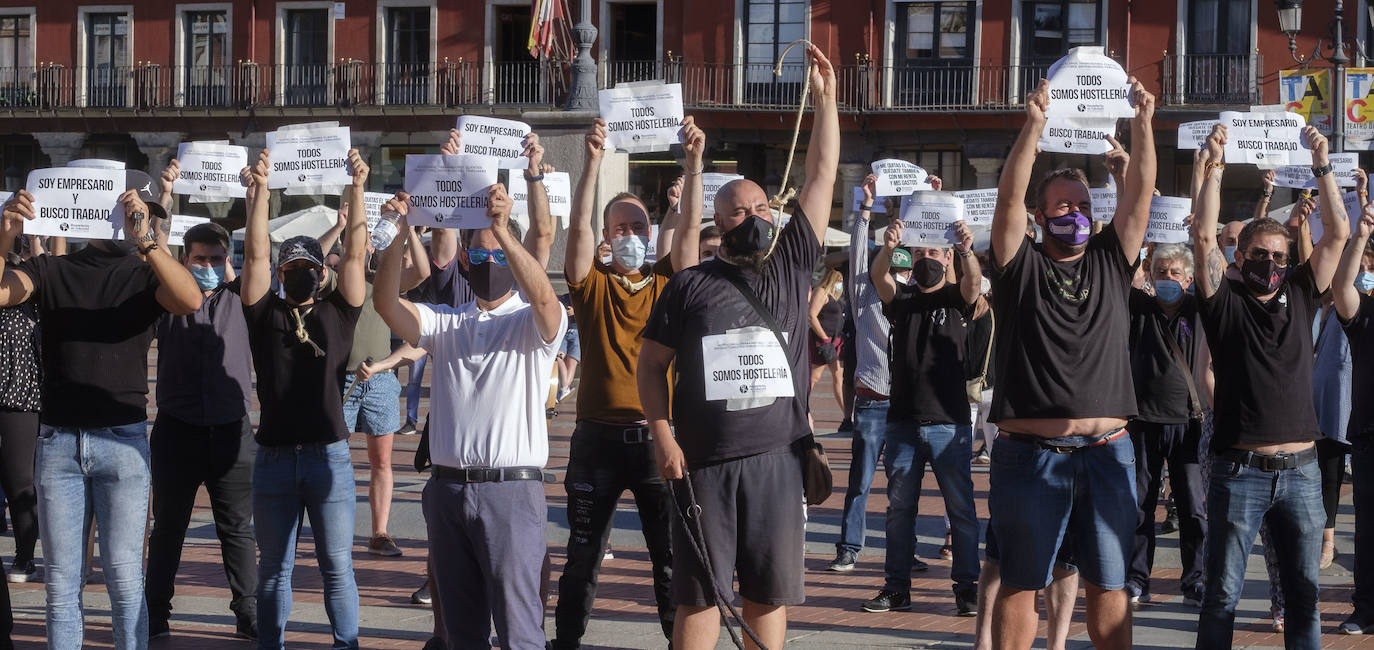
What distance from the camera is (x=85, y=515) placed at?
5906 mm

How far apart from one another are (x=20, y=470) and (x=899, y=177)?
580 centimetres

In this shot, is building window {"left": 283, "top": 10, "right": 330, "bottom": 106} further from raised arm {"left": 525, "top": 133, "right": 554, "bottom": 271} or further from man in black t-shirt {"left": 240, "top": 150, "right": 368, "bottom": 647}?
raised arm {"left": 525, "top": 133, "right": 554, "bottom": 271}

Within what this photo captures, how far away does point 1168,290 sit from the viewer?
7441mm

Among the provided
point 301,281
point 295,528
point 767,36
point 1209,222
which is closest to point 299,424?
point 295,528

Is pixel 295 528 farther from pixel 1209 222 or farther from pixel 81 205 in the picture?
pixel 1209 222

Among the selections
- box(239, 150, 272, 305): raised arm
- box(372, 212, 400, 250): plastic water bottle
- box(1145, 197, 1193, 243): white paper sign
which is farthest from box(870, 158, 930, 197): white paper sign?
box(239, 150, 272, 305): raised arm

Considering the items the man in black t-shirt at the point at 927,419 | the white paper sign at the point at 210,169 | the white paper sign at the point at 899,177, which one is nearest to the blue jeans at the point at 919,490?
the man in black t-shirt at the point at 927,419

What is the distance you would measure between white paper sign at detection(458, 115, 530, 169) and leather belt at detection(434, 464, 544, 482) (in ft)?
6.86

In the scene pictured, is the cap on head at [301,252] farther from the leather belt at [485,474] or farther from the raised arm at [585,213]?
the leather belt at [485,474]

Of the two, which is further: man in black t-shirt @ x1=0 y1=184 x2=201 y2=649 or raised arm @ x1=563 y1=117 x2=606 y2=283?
raised arm @ x1=563 y1=117 x2=606 y2=283

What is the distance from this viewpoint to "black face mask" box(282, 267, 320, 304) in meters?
6.41

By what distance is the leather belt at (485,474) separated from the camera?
5.27 metres

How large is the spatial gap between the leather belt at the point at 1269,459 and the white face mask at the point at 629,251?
233 cm

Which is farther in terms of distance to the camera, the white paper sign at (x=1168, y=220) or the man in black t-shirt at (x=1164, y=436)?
the white paper sign at (x=1168, y=220)
